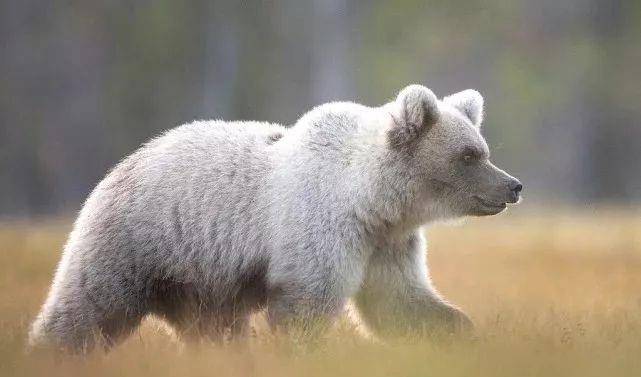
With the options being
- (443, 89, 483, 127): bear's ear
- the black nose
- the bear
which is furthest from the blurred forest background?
the black nose

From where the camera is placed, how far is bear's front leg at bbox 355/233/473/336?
17.4 feet

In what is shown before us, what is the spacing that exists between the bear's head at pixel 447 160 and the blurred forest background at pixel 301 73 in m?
15.3

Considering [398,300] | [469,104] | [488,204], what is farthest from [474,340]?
[469,104]

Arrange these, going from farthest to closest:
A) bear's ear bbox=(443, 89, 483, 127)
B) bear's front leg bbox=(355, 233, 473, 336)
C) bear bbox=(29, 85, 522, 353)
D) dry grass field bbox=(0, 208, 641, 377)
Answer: bear's ear bbox=(443, 89, 483, 127) < bear's front leg bbox=(355, 233, 473, 336) < bear bbox=(29, 85, 522, 353) < dry grass field bbox=(0, 208, 641, 377)

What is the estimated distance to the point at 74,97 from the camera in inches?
944

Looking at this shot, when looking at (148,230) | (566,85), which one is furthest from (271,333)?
(566,85)

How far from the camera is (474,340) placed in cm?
487

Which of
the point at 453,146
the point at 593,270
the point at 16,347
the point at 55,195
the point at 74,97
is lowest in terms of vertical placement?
the point at 55,195

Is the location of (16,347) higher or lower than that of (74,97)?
higher

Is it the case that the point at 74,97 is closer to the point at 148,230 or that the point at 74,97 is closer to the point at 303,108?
the point at 303,108

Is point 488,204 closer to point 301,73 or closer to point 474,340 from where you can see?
point 474,340

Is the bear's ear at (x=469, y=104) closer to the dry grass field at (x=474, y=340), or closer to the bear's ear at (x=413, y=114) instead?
the bear's ear at (x=413, y=114)

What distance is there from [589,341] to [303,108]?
2031 cm

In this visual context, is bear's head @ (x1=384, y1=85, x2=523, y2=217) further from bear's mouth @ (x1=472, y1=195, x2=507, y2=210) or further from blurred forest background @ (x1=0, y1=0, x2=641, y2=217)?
blurred forest background @ (x1=0, y1=0, x2=641, y2=217)
